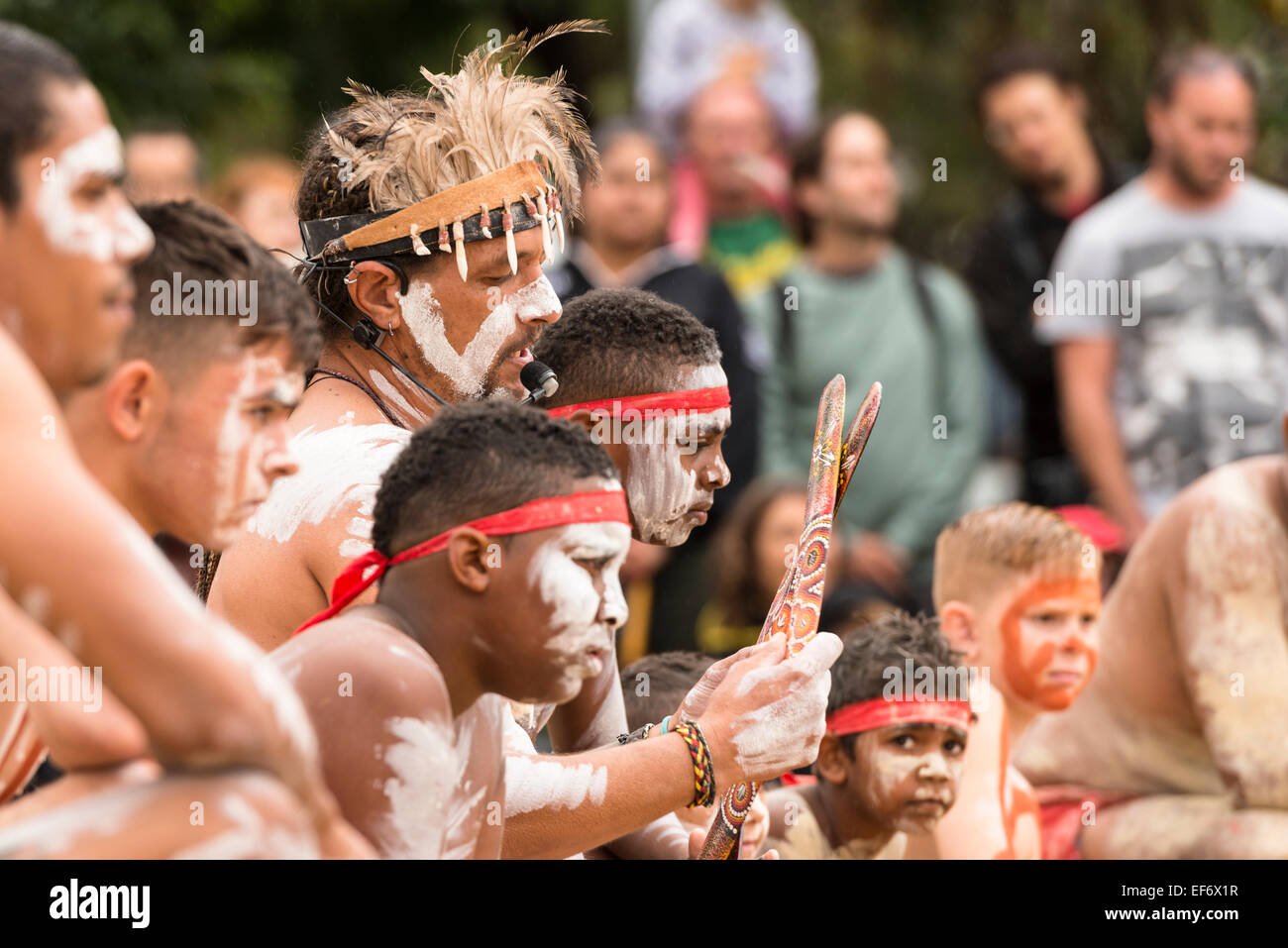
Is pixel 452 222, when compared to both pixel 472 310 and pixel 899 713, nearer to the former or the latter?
pixel 472 310

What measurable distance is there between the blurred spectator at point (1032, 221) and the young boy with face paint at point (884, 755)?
8.30 ft

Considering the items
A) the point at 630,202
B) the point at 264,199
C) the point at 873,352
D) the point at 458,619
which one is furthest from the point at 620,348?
the point at 264,199

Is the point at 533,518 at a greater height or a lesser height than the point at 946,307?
lesser

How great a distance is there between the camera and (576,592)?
2457 mm

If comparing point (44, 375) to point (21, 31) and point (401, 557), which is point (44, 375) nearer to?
point (21, 31)

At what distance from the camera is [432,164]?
10.4 ft

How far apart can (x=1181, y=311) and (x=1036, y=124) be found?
3.03 feet

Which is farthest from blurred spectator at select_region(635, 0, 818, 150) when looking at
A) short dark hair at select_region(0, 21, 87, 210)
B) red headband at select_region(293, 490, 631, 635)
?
short dark hair at select_region(0, 21, 87, 210)

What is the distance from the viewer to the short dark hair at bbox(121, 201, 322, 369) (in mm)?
2318

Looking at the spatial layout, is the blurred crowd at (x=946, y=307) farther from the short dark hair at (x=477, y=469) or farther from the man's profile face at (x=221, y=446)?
the man's profile face at (x=221, y=446)

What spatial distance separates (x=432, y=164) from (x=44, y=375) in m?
1.17

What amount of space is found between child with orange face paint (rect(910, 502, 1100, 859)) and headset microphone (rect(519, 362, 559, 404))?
1349mm

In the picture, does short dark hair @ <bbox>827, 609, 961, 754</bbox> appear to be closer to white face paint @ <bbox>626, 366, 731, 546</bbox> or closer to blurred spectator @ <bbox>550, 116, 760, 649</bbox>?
white face paint @ <bbox>626, 366, 731, 546</bbox>
